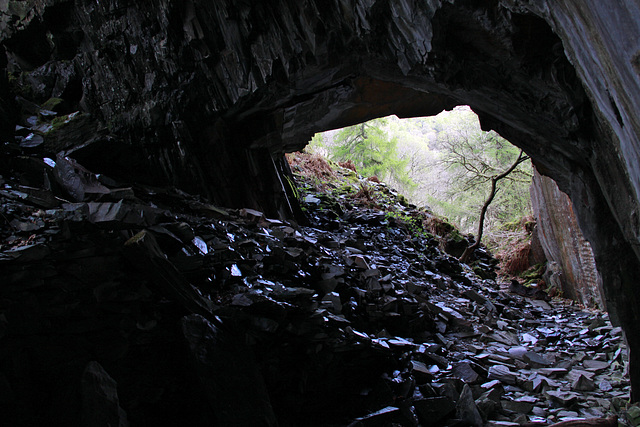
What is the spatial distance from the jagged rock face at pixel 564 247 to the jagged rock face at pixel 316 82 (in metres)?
4.33

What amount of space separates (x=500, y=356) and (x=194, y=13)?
7085 millimetres

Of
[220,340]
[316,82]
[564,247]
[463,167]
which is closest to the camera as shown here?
[220,340]

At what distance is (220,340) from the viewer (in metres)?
3.52

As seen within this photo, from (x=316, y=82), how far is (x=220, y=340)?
4.80m

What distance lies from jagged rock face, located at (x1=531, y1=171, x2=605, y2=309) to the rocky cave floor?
2.96 meters

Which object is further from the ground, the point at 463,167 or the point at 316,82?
the point at 316,82

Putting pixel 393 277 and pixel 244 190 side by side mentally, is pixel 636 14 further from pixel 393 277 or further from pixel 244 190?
pixel 244 190

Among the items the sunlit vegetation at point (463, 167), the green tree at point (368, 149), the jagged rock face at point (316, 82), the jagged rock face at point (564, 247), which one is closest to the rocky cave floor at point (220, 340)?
the jagged rock face at point (316, 82)

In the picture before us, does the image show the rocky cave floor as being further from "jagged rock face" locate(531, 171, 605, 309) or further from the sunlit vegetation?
the sunlit vegetation

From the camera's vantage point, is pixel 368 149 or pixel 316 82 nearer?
pixel 316 82

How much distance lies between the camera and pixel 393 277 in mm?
7109

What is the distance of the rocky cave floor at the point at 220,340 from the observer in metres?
3.15

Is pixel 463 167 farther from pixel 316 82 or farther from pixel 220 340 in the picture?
pixel 220 340

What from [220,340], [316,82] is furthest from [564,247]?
[220,340]
